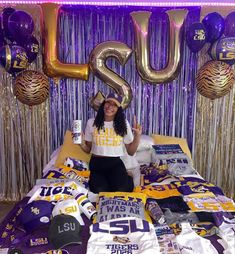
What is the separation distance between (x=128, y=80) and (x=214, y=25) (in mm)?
972

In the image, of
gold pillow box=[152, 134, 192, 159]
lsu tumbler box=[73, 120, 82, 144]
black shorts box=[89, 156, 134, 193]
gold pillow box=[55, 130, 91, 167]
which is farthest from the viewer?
gold pillow box=[152, 134, 192, 159]

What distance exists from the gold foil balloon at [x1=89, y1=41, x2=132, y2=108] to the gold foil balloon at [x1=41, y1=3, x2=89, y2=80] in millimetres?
118

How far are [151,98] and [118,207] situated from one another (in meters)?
1.69

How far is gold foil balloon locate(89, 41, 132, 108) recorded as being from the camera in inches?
125

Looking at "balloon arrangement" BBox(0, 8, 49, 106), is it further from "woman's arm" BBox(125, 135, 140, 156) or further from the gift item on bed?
the gift item on bed

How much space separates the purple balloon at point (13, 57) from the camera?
2988 mm

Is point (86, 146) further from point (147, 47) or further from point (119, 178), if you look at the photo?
point (147, 47)

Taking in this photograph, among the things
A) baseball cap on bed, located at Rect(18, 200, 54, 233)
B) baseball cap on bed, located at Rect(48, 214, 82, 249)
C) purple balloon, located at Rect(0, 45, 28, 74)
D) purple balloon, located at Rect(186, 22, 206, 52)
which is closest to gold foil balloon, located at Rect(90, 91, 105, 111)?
purple balloon, located at Rect(0, 45, 28, 74)

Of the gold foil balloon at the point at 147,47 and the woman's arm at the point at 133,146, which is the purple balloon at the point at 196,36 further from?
the woman's arm at the point at 133,146

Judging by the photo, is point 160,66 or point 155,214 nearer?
point 155,214

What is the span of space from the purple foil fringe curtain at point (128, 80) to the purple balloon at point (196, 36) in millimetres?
214

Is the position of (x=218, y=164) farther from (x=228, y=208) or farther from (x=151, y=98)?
(x=228, y=208)

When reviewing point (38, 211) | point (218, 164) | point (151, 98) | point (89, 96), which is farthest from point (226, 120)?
point (38, 211)

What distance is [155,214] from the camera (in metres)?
2.03
